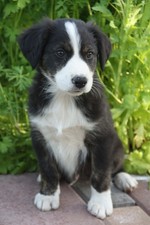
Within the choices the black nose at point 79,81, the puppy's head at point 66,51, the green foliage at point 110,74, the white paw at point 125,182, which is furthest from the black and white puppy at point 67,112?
the green foliage at point 110,74

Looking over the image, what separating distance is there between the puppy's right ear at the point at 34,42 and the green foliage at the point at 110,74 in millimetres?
762

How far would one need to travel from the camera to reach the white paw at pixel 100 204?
3.57m

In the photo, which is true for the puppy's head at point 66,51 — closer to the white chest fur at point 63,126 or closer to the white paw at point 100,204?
the white chest fur at point 63,126

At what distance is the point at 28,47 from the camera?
3.47 m

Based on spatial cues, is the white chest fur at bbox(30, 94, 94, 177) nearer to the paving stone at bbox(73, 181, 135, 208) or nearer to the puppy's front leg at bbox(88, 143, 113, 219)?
the puppy's front leg at bbox(88, 143, 113, 219)

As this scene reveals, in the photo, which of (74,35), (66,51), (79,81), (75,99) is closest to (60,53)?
(66,51)

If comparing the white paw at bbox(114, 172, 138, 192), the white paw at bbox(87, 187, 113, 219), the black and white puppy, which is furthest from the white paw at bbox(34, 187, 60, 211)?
the white paw at bbox(114, 172, 138, 192)

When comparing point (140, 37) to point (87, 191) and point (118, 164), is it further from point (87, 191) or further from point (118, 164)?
point (87, 191)

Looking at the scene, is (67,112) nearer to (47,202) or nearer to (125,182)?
(47,202)

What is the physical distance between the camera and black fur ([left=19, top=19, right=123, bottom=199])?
11.3 feet

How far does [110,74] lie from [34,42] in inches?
52.6

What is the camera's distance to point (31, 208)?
3.68m

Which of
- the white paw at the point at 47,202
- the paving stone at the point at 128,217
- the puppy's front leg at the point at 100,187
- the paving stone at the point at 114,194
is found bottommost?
the paving stone at the point at 114,194

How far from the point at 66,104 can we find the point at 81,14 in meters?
1.41
